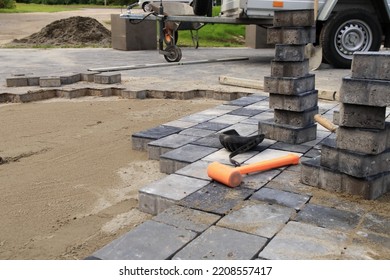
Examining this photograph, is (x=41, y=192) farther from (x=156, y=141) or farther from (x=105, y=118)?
(x=105, y=118)

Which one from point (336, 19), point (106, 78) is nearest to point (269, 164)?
point (106, 78)

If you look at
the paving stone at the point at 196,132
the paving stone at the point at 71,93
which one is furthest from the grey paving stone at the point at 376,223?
the paving stone at the point at 71,93

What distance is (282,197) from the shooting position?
10.2ft

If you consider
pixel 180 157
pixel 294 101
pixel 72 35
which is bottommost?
pixel 180 157

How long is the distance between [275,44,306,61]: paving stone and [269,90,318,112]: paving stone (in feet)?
1.06

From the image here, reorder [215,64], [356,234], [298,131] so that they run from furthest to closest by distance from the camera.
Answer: [215,64] → [298,131] → [356,234]

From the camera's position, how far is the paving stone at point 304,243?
7.83 feet

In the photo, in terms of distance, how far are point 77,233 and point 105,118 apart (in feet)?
10.5

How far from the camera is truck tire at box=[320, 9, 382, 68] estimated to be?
9.61 meters

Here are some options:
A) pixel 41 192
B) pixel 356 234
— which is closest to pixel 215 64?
pixel 41 192

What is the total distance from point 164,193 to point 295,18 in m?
1.98

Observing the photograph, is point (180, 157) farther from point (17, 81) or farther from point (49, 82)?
point (17, 81)

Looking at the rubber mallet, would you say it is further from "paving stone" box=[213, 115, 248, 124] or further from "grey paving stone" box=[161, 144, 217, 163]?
"paving stone" box=[213, 115, 248, 124]

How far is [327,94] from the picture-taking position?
6539 millimetres
